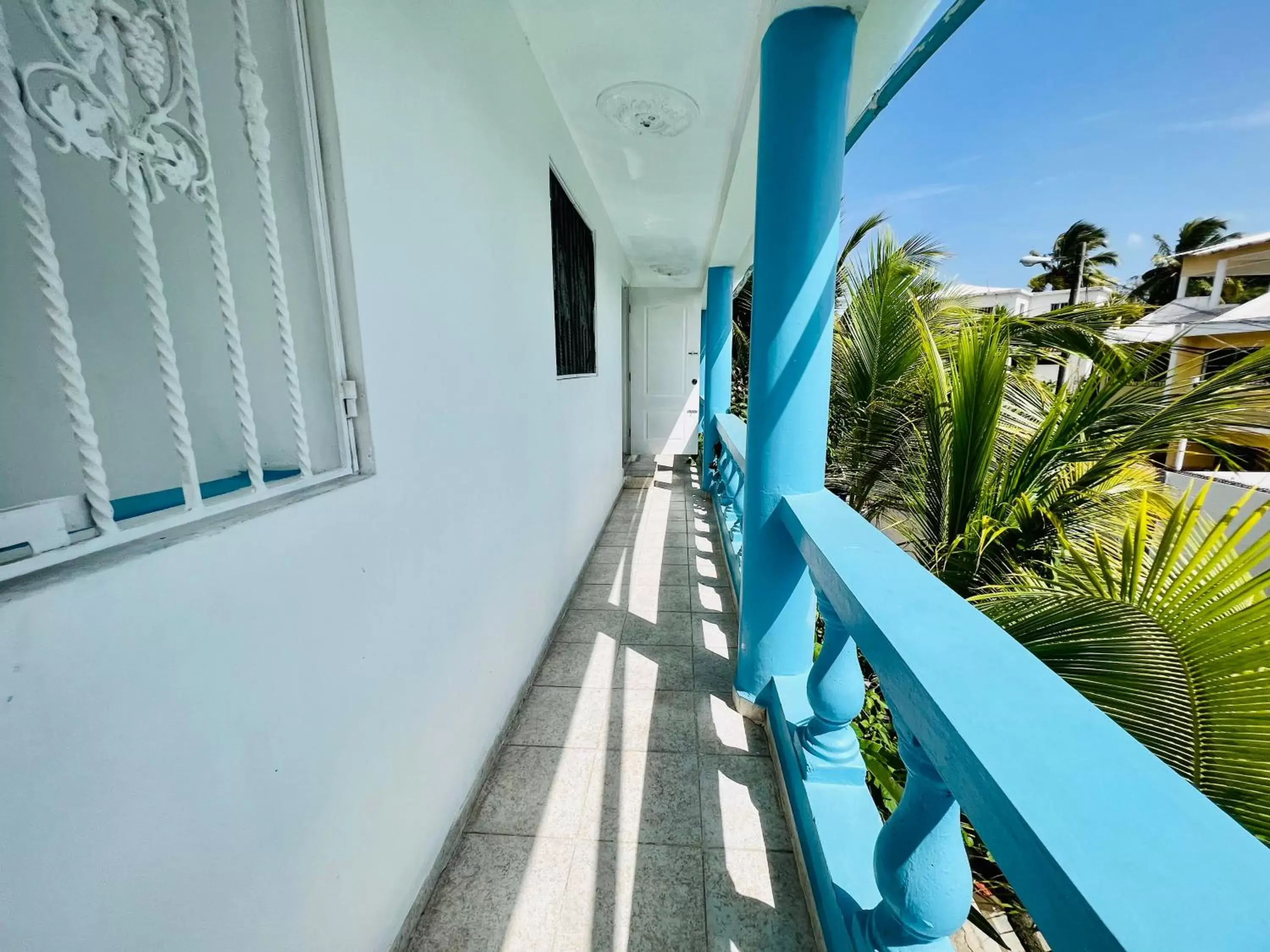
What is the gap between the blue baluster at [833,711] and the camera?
4.42 ft

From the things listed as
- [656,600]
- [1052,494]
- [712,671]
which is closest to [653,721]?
[712,671]

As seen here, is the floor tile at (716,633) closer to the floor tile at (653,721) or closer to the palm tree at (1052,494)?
the floor tile at (653,721)

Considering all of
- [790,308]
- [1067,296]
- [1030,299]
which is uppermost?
[1067,296]

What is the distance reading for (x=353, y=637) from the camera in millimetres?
1072

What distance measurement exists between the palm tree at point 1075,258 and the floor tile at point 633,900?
81.1 feet

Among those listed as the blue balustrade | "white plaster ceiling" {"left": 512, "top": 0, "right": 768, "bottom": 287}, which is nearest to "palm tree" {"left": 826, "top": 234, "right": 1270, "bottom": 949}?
the blue balustrade

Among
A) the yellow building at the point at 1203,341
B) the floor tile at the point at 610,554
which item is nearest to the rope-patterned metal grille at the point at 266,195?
the yellow building at the point at 1203,341

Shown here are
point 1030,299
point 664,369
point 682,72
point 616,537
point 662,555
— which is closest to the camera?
point 682,72

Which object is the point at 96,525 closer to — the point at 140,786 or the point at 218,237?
the point at 140,786

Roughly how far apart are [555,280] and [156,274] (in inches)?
93.2

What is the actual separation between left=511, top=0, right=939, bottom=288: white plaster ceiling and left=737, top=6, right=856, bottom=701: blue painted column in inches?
6.6

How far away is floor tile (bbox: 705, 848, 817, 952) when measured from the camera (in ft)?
4.21

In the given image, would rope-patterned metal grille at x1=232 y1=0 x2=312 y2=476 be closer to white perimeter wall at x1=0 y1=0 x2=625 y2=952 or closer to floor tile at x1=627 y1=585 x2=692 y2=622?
white perimeter wall at x1=0 y1=0 x2=625 y2=952

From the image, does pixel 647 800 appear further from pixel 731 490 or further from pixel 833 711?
pixel 731 490
